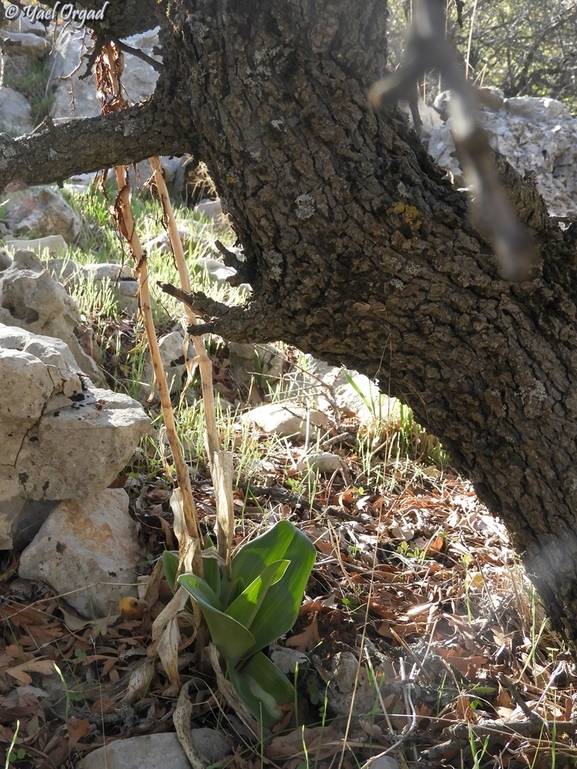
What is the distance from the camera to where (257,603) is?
6.10ft

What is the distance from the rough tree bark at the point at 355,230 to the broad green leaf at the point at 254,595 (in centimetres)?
60

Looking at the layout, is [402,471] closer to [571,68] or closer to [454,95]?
[454,95]

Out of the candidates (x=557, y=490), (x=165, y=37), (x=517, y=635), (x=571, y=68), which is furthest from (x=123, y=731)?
(x=571, y=68)

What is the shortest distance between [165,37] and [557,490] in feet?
4.85

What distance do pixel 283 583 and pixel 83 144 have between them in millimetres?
1294

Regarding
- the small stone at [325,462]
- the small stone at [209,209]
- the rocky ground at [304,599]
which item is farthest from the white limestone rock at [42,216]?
the small stone at [325,462]

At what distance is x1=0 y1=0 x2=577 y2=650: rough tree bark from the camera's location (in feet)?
5.05

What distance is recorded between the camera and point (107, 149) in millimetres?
1691

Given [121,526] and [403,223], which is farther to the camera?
[121,526]

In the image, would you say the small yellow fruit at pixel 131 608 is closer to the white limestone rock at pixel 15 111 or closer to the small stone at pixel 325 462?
the small stone at pixel 325 462

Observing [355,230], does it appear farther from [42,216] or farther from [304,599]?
[42,216]

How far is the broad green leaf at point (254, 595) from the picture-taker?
5.99ft

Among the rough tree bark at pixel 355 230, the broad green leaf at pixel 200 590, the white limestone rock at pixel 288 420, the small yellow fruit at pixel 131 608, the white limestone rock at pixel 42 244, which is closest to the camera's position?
the rough tree bark at pixel 355 230

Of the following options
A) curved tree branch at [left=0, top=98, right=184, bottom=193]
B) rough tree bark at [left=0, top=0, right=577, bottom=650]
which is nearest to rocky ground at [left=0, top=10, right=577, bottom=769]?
rough tree bark at [left=0, top=0, right=577, bottom=650]
